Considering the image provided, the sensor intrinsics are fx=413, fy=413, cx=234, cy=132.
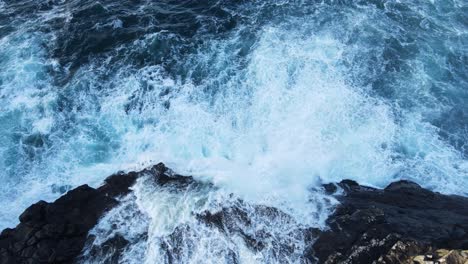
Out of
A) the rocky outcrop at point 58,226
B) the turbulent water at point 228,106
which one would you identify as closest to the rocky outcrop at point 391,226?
the turbulent water at point 228,106

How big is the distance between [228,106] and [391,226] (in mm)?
12333

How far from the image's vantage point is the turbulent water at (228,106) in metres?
20.4

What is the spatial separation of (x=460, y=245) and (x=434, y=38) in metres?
18.7

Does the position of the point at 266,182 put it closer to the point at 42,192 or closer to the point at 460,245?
the point at 460,245

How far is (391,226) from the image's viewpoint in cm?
1775

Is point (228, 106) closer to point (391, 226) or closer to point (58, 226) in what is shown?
point (58, 226)

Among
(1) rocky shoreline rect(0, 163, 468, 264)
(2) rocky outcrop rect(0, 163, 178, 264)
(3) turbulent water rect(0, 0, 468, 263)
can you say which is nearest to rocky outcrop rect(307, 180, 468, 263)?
(1) rocky shoreline rect(0, 163, 468, 264)

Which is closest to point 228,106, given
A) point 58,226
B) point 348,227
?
point 348,227

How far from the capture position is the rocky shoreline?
54.3 ft

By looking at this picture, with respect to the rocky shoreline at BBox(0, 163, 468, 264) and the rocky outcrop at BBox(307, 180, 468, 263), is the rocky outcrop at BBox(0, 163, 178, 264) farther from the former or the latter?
the rocky outcrop at BBox(307, 180, 468, 263)

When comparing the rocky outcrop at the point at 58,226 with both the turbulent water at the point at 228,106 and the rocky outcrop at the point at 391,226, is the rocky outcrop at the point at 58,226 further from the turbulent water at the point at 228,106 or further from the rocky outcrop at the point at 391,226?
the rocky outcrop at the point at 391,226

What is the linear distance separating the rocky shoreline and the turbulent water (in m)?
0.78

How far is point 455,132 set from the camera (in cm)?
2466

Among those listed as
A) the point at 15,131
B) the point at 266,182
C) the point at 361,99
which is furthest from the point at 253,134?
the point at 15,131
